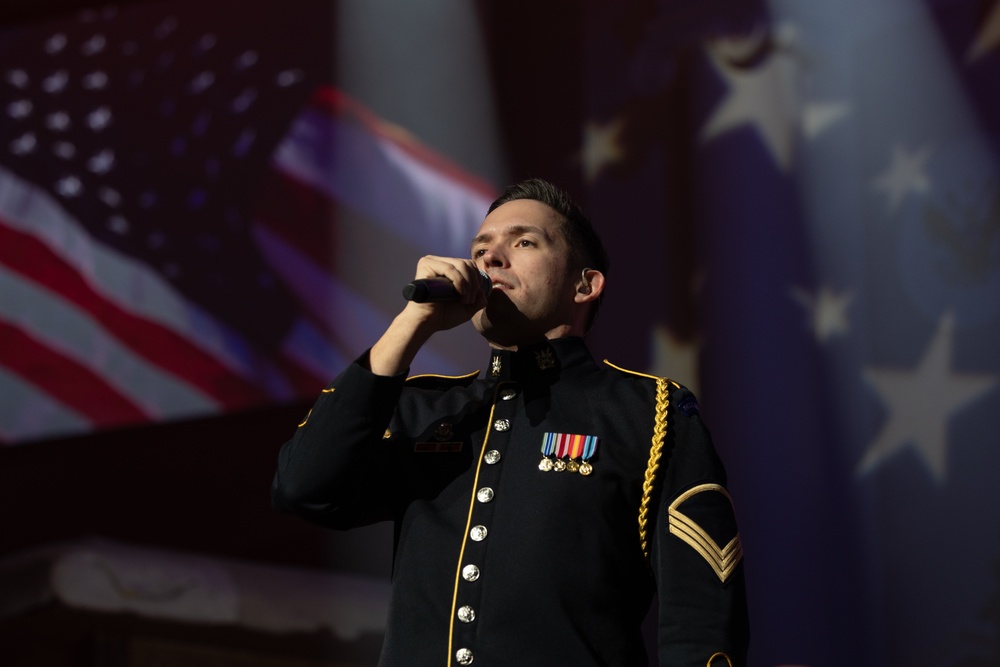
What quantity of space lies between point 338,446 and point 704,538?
477 mm

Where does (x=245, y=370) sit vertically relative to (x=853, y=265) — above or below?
below

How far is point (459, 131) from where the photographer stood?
3.89 m

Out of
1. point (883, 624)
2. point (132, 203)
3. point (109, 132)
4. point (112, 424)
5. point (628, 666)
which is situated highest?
point (109, 132)

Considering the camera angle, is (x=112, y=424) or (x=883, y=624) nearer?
(x=883, y=624)

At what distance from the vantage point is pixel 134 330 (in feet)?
12.7

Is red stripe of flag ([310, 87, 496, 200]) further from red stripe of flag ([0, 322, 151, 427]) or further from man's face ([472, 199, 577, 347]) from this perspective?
man's face ([472, 199, 577, 347])

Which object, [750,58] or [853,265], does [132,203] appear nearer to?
[750,58]

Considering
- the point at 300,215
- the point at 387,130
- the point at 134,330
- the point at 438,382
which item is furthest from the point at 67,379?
the point at 438,382

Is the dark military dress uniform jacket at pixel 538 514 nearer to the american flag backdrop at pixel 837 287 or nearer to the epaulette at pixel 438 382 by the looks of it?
the epaulette at pixel 438 382

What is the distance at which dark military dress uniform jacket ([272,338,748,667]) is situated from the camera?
54.1 inches

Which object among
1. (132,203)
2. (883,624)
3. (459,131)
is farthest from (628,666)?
(132,203)

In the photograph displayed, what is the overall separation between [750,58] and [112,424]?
239 centimetres

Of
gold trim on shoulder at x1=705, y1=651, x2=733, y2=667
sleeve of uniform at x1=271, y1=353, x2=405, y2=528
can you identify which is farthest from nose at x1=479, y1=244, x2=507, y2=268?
gold trim on shoulder at x1=705, y1=651, x2=733, y2=667

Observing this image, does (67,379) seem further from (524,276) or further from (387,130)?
(524,276)
